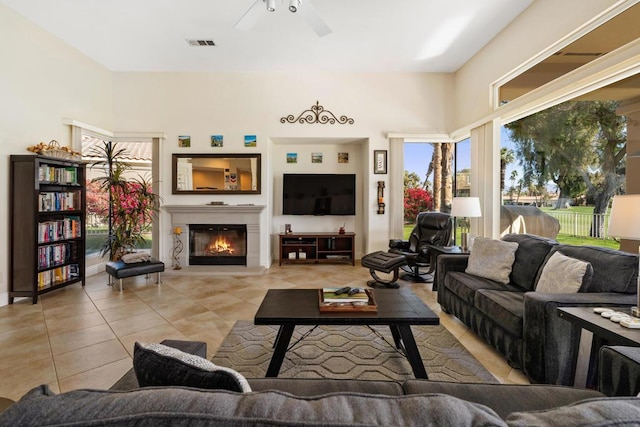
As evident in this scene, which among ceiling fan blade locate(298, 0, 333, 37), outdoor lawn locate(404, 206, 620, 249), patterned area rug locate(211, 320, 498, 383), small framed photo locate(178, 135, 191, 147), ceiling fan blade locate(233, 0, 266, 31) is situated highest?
ceiling fan blade locate(233, 0, 266, 31)

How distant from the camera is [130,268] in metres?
4.11

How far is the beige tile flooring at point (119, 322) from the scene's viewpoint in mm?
2170

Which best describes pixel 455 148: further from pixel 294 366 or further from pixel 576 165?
pixel 294 366

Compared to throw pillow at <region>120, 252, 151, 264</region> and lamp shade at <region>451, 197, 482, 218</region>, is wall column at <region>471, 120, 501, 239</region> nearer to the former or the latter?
lamp shade at <region>451, 197, 482, 218</region>

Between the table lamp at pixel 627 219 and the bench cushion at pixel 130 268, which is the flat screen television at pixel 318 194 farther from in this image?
the table lamp at pixel 627 219

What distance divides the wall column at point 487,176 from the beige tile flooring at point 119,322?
4.00ft

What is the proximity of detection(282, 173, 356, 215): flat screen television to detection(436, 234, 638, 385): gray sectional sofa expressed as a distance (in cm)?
308

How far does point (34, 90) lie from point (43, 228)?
5.78 ft

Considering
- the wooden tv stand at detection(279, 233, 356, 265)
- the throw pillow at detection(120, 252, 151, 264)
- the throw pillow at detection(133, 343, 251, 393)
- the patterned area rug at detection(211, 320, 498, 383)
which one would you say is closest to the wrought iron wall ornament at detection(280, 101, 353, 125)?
the wooden tv stand at detection(279, 233, 356, 265)

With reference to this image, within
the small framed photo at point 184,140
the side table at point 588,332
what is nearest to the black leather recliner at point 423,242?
the side table at point 588,332

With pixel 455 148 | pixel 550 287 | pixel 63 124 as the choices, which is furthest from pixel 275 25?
pixel 550 287

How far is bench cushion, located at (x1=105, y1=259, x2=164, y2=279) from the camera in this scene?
402 centimetres

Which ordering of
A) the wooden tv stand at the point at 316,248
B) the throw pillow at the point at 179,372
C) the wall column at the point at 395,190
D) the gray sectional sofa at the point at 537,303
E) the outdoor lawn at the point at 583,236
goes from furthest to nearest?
1. the wooden tv stand at the point at 316,248
2. the wall column at the point at 395,190
3. the outdoor lawn at the point at 583,236
4. the gray sectional sofa at the point at 537,303
5. the throw pillow at the point at 179,372

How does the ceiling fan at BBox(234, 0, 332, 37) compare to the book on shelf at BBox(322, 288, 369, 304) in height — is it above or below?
above
